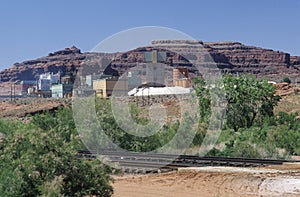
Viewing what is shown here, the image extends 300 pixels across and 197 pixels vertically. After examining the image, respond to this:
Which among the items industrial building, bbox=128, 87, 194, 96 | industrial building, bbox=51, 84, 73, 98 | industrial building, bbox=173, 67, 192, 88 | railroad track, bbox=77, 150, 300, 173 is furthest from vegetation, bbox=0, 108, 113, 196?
industrial building, bbox=51, 84, 73, 98

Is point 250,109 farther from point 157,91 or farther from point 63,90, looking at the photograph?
point 63,90

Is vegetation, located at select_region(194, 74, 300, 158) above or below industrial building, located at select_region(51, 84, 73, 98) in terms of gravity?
below

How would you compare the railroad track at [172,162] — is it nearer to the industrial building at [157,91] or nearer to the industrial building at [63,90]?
the industrial building at [157,91]

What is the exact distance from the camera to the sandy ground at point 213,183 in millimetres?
16266

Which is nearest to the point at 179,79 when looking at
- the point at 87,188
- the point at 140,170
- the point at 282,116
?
the point at 282,116

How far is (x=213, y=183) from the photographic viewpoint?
1812cm

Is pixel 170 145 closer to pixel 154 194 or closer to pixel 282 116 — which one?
pixel 154 194

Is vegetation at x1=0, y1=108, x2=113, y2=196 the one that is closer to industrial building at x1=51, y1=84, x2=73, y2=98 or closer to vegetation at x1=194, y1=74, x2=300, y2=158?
vegetation at x1=194, y1=74, x2=300, y2=158

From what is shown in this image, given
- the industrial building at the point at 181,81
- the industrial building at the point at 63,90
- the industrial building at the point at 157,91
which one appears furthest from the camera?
the industrial building at the point at 63,90

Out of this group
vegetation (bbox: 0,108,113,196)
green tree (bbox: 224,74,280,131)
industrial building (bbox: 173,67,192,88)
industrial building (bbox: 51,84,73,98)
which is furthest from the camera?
industrial building (bbox: 51,84,73,98)

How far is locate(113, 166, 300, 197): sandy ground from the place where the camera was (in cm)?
1627

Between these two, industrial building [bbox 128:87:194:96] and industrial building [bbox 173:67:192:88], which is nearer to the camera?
industrial building [bbox 128:87:194:96]

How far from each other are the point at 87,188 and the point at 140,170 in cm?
857

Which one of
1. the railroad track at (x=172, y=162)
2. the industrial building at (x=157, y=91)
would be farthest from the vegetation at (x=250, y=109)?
the industrial building at (x=157, y=91)
